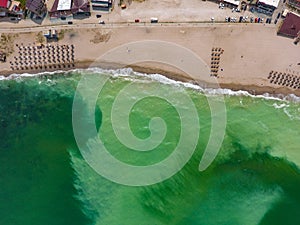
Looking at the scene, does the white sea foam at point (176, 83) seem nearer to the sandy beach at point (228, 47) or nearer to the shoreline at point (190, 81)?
the shoreline at point (190, 81)

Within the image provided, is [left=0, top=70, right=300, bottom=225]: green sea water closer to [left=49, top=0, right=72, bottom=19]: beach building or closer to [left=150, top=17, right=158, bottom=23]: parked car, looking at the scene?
[left=150, top=17, right=158, bottom=23]: parked car

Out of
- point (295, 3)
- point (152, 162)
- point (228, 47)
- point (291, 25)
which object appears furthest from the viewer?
point (228, 47)

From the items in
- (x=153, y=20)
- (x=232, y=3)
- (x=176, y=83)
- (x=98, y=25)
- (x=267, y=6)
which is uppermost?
(x=267, y=6)

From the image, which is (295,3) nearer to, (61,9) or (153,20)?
(153,20)

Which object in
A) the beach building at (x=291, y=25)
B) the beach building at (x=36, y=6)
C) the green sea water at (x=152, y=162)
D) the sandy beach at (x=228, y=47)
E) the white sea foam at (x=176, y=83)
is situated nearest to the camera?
the green sea water at (x=152, y=162)

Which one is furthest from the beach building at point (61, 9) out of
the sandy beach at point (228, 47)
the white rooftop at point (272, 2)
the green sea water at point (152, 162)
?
the white rooftop at point (272, 2)

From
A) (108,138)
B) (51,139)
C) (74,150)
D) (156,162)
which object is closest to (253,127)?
(156,162)

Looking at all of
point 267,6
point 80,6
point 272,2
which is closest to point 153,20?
point 80,6
